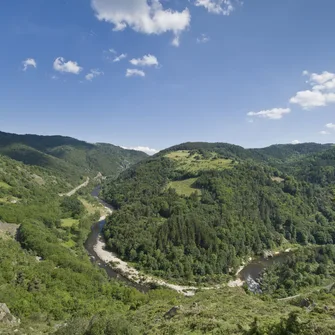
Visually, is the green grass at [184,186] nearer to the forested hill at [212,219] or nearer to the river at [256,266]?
the forested hill at [212,219]

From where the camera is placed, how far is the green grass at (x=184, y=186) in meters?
161

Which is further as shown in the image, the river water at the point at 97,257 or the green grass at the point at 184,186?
the green grass at the point at 184,186

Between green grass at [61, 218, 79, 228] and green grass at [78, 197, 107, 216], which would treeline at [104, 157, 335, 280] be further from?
green grass at [61, 218, 79, 228]

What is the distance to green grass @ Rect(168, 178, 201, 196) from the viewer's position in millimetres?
161113

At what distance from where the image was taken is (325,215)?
173250 millimetres

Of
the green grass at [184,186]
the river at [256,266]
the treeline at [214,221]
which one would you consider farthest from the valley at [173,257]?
the green grass at [184,186]

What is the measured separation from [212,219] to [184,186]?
48650mm

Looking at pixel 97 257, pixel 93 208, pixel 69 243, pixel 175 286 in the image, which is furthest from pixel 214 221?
pixel 93 208

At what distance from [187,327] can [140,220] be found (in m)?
95.8

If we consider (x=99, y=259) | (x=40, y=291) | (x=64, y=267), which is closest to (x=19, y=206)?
(x=99, y=259)

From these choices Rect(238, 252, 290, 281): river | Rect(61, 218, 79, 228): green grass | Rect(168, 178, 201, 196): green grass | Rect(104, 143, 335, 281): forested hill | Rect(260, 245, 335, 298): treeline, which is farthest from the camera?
Rect(168, 178, 201, 196): green grass

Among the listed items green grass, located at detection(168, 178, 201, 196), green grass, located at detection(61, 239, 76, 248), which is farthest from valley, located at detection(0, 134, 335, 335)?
green grass, located at detection(61, 239, 76, 248)

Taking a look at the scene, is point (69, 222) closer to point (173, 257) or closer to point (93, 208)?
point (93, 208)

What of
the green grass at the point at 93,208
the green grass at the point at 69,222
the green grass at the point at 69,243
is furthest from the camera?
the green grass at the point at 93,208
